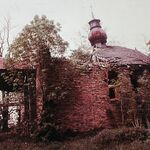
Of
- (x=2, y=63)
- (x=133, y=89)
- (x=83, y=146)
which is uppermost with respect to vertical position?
(x=2, y=63)

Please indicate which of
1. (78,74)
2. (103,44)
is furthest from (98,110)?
(103,44)

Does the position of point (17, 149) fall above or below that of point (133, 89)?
below

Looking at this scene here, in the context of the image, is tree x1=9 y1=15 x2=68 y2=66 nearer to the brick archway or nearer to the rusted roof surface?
the brick archway

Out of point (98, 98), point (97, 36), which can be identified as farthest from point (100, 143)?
point (97, 36)

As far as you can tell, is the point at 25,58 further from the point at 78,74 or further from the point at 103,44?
the point at 103,44

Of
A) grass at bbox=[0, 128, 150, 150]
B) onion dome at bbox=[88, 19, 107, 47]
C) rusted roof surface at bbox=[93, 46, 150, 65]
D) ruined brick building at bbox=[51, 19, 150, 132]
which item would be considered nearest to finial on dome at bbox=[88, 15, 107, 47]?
onion dome at bbox=[88, 19, 107, 47]

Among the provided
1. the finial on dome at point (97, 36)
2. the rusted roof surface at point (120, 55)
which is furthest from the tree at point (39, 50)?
the finial on dome at point (97, 36)

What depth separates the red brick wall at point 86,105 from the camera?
18.8m

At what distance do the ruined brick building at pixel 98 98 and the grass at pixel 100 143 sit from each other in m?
2.31

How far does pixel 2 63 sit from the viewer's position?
61.4 feet

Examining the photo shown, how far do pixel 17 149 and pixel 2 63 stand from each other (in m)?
5.70

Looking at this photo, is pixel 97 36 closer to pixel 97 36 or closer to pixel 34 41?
pixel 97 36

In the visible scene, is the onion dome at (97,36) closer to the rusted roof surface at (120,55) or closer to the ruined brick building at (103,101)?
the rusted roof surface at (120,55)

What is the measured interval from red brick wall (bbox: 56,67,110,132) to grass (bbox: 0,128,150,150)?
2260 millimetres
